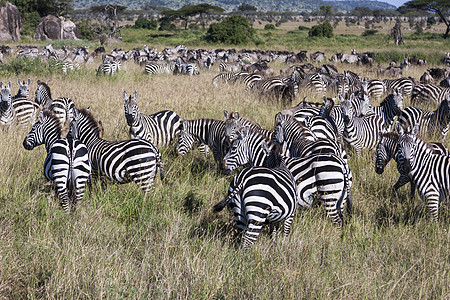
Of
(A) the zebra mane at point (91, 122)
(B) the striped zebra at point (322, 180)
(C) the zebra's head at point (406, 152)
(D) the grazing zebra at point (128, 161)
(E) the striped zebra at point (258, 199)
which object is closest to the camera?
(E) the striped zebra at point (258, 199)

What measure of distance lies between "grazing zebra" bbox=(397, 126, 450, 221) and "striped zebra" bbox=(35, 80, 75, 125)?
652 cm

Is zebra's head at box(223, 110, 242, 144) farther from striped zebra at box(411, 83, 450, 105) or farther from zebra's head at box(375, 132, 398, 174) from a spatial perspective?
striped zebra at box(411, 83, 450, 105)

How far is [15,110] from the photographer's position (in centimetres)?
866

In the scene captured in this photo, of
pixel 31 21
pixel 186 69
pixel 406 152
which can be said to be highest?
pixel 31 21

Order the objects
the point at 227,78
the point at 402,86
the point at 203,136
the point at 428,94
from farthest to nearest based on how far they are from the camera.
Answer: the point at 227,78, the point at 402,86, the point at 428,94, the point at 203,136

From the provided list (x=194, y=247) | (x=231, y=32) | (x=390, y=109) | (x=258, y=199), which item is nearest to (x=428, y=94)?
(x=390, y=109)

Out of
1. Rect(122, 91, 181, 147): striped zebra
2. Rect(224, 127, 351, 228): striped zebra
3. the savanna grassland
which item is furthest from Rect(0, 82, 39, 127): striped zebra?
Rect(224, 127, 351, 228): striped zebra

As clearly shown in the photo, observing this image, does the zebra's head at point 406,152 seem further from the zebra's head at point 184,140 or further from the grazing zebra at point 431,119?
the zebra's head at point 184,140

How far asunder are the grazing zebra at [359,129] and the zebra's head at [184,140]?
280 centimetres

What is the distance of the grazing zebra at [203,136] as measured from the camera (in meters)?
6.97

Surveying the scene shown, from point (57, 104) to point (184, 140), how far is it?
3549 millimetres

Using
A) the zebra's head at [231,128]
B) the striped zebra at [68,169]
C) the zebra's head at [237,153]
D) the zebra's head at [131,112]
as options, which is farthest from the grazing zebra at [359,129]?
the striped zebra at [68,169]

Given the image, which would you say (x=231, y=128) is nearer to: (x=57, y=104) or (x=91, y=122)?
(x=91, y=122)

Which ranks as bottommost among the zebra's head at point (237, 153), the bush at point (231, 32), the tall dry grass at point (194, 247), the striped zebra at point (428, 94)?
the tall dry grass at point (194, 247)
